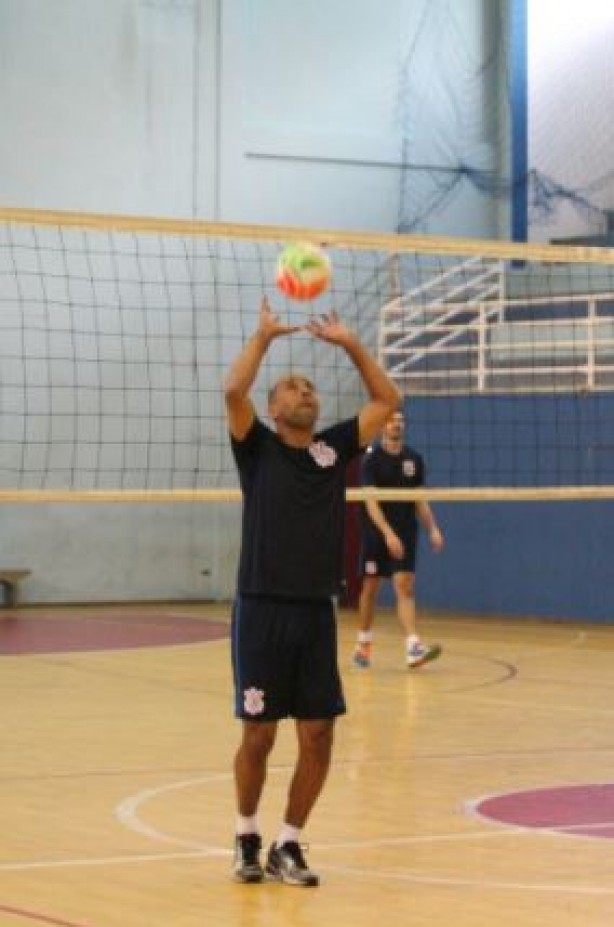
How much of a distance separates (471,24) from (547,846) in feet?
64.4

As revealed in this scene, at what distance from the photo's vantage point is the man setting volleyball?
8.01m

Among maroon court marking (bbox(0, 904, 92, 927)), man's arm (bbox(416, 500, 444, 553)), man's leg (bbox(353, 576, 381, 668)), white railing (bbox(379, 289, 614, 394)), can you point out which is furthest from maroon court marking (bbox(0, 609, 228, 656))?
maroon court marking (bbox(0, 904, 92, 927))

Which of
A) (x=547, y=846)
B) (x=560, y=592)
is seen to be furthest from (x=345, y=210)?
(x=547, y=846)

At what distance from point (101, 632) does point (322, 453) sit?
13179 mm

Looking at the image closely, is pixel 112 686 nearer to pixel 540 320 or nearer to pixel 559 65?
pixel 540 320

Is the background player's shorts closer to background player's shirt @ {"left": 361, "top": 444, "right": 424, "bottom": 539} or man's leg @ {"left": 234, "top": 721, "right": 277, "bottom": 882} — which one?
background player's shirt @ {"left": 361, "top": 444, "right": 424, "bottom": 539}

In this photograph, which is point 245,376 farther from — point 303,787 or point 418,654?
point 418,654

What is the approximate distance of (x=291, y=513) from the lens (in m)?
8.08

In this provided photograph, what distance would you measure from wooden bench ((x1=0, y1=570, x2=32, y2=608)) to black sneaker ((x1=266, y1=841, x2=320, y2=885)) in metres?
16.4

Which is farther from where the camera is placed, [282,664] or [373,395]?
[373,395]

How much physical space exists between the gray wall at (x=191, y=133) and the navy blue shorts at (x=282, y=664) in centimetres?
1670

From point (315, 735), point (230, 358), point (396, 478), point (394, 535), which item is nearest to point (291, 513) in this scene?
point (315, 735)

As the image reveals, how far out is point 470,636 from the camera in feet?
68.5

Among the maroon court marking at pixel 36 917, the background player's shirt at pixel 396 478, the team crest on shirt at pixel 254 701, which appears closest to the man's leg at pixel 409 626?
the background player's shirt at pixel 396 478
